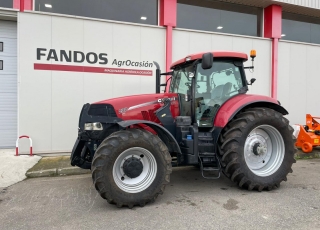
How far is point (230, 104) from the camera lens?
14.2ft

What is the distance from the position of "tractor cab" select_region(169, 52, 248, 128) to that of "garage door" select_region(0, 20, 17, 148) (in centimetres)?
539

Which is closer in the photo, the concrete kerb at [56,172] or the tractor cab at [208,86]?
the tractor cab at [208,86]

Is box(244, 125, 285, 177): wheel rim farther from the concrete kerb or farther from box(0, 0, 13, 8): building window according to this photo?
box(0, 0, 13, 8): building window

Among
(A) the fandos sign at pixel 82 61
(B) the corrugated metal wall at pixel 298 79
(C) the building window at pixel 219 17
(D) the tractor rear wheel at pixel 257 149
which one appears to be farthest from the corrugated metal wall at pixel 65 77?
(B) the corrugated metal wall at pixel 298 79

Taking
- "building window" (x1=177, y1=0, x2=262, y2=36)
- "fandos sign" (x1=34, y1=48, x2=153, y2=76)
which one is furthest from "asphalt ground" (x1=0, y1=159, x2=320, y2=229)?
"building window" (x1=177, y1=0, x2=262, y2=36)

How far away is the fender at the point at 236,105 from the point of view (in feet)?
13.6

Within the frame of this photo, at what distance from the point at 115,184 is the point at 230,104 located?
232cm

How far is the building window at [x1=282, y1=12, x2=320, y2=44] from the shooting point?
992 cm

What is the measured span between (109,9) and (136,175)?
602 centimetres

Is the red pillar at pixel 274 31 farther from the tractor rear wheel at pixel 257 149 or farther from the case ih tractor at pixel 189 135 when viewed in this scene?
the tractor rear wheel at pixel 257 149

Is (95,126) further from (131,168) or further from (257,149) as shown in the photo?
(257,149)

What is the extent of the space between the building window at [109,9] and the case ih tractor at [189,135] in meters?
4.07

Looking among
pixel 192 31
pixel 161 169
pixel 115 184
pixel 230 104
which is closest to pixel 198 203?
pixel 161 169

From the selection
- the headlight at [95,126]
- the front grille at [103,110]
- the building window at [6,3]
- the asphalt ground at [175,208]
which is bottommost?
the asphalt ground at [175,208]
